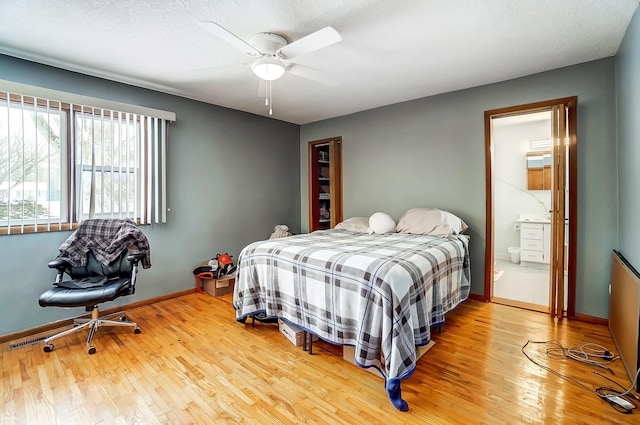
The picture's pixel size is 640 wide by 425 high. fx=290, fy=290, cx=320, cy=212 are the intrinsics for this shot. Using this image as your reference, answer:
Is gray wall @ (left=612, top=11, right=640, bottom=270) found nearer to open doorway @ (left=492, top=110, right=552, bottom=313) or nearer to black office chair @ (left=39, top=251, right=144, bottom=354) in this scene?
open doorway @ (left=492, top=110, right=552, bottom=313)

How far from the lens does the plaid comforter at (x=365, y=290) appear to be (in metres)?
1.75

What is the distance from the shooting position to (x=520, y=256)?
16.2 feet

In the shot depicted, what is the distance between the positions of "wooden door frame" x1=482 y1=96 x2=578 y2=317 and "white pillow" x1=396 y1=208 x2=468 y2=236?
0.39m

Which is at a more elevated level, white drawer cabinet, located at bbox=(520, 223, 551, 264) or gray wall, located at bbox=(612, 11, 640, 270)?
gray wall, located at bbox=(612, 11, 640, 270)

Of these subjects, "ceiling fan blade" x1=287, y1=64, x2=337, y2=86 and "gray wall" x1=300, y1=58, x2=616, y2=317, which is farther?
"ceiling fan blade" x1=287, y1=64, x2=337, y2=86

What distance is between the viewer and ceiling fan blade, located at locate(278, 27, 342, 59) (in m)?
1.83

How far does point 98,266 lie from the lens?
8.97ft

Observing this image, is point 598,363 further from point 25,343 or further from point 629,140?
point 25,343

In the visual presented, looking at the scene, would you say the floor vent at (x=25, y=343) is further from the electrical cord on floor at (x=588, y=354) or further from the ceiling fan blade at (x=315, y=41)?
the electrical cord on floor at (x=588, y=354)

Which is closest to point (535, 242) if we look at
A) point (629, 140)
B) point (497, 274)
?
point (497, 274)

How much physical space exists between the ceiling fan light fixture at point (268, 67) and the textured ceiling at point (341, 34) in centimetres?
20

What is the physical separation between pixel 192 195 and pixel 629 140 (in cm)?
Answer: 429

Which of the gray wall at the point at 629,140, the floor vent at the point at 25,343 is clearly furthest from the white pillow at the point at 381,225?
the floor vent at the point at 25,343

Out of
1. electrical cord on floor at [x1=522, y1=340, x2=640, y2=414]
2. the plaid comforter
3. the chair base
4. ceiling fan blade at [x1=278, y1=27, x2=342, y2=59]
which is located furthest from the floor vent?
electrical cord on floor at [x1=522, y1=340, x2=640, y2=414]
